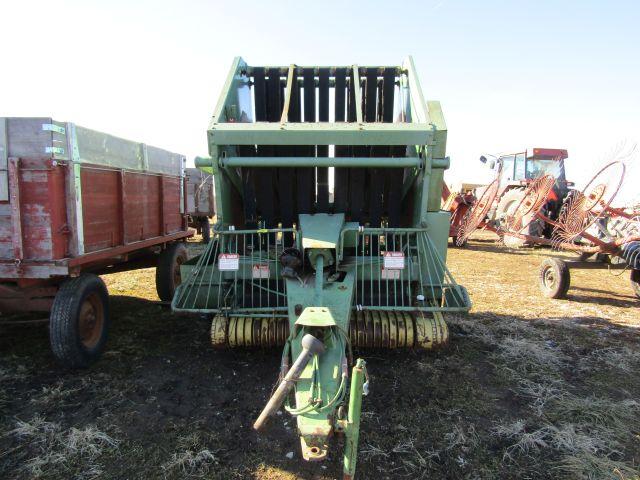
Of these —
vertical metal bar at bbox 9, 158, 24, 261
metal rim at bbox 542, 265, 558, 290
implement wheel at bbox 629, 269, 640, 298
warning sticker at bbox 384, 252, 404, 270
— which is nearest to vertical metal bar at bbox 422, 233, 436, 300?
warning sticker at bbox 384, 252, 404, 270

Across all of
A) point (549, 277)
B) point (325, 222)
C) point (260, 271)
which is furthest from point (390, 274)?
point (549, 277)

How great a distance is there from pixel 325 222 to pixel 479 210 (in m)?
7.14

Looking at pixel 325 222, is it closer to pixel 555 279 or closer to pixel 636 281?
pixel 555 279

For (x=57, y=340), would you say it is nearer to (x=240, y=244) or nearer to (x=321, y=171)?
(x=240, y=244)

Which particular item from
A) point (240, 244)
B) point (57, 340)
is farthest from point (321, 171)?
point (57, 340)

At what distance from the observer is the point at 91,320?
352cm

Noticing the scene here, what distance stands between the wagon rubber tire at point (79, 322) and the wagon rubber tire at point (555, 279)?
6148mm

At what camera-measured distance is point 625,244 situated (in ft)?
19.6

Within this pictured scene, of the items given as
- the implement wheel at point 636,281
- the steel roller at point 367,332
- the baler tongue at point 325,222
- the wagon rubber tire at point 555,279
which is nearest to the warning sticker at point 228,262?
the baler tongue at point 325,222

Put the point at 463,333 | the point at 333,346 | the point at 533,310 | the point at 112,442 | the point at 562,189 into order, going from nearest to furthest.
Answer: the point at 333,346
the point at 112,442
the point at 463,333
the point at 533,310
the point at 562,189

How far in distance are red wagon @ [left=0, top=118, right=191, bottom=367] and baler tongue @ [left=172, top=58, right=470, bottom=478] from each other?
2.63ft

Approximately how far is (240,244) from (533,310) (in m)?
4.19

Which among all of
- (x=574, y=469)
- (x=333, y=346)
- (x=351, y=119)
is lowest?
(x=574, y=469)

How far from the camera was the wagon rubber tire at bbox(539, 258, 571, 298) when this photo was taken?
5.95 meters
